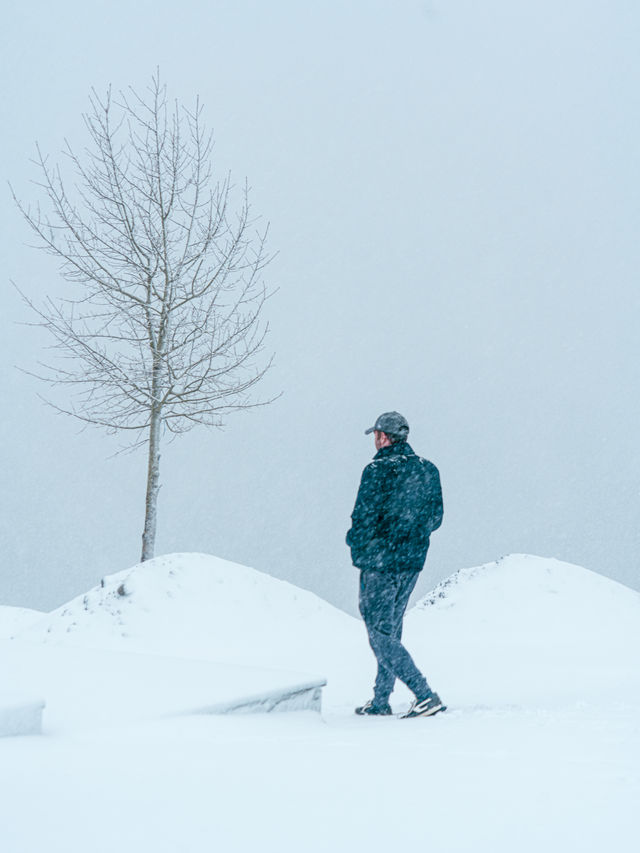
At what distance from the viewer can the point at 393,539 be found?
5195mm

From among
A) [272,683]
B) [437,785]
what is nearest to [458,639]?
[272,683]

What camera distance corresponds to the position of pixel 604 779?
313 centimetres

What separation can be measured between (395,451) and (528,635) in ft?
20.0

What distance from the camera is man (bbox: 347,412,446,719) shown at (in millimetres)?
5191

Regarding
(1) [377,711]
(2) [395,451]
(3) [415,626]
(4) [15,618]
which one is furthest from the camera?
(4) [15,618]

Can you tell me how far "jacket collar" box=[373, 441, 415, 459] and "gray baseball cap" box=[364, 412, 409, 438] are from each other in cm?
6

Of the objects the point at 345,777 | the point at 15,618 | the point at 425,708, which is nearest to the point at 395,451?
the point at 425,708

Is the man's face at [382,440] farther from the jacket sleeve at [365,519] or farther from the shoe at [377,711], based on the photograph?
the shoe at [377,711]

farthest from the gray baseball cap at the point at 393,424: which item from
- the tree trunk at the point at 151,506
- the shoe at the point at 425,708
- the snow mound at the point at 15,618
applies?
the snow mound at the point at 15,618

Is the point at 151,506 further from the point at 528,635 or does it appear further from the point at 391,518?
the point at 391,518

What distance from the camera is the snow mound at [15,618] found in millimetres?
12491

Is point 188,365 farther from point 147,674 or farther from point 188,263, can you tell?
point 147,674

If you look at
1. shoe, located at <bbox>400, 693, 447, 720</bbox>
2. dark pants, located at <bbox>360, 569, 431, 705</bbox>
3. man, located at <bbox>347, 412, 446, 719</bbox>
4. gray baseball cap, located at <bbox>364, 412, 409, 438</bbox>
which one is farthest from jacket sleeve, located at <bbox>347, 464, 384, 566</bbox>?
shoe, located at <bbox>400, 693, 447, 720</bbox>

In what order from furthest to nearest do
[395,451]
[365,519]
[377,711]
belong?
[377,711] → [395,451] → [365,519]
